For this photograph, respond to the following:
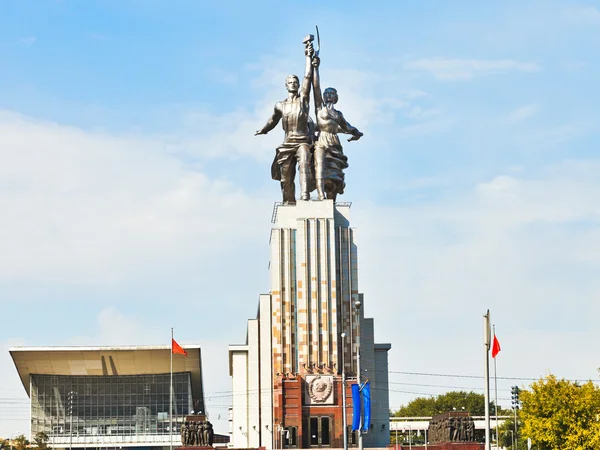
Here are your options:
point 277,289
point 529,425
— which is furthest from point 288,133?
point 529,425

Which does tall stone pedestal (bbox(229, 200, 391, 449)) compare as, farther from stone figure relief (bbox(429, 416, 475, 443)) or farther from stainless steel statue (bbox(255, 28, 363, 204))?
stone figure relief (bbox(429, 416, 475, 443))

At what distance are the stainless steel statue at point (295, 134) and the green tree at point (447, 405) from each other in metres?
71.2

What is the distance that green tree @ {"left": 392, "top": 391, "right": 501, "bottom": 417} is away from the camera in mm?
163000

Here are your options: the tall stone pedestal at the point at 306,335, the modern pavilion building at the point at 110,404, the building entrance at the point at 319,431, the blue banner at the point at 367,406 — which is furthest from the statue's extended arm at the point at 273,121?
the blue banner at the point at 367,406

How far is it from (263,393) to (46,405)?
4462 centimetres

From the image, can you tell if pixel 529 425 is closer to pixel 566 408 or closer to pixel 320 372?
pixel 566 408

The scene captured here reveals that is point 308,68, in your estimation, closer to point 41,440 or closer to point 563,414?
point 563,414

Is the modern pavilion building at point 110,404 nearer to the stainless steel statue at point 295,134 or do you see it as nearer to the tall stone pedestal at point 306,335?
the tall stone pedestal at point 306,335

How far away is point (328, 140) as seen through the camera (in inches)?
3829

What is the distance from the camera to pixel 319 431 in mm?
89000

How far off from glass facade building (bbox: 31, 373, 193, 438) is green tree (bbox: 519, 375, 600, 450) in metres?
56.4

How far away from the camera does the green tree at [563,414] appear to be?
258ft

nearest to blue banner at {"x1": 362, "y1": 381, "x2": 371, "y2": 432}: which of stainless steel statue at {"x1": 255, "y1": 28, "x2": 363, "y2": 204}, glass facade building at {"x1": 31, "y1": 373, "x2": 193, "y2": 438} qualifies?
stainless steel statue at {"x1": 255, "y1": 28, "x2": 363, "y2": 204}

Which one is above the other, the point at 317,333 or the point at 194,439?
the point at 317,333
